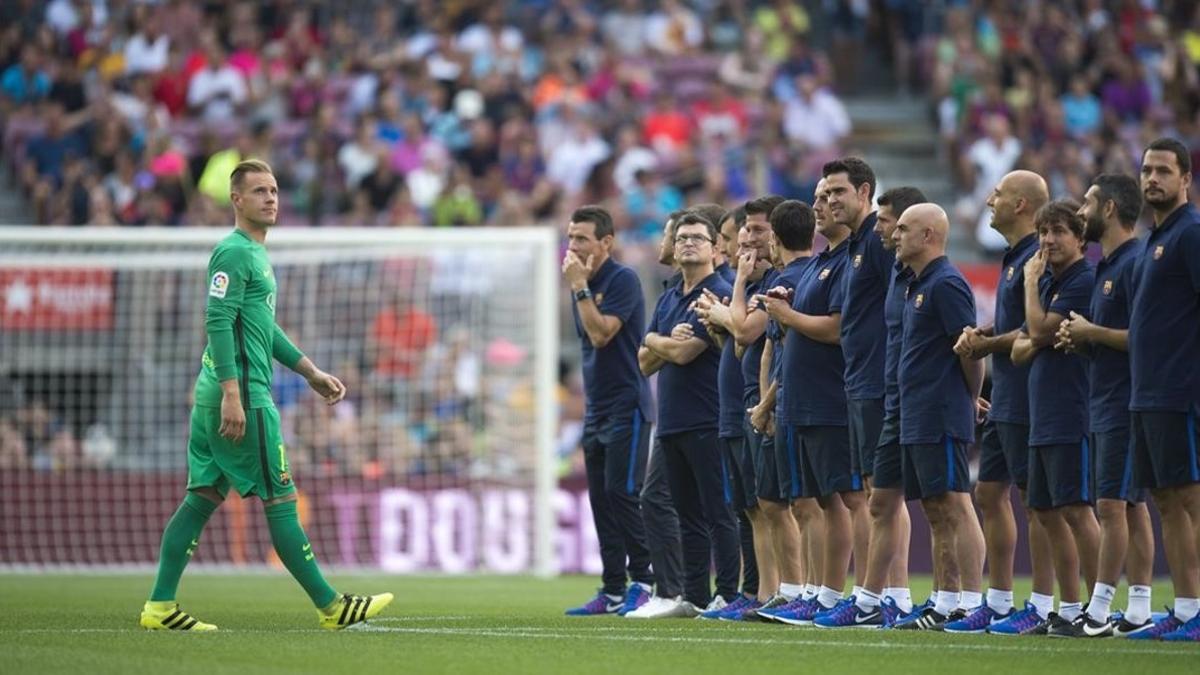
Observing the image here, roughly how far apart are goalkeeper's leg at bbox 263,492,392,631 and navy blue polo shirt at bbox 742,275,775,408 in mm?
2706

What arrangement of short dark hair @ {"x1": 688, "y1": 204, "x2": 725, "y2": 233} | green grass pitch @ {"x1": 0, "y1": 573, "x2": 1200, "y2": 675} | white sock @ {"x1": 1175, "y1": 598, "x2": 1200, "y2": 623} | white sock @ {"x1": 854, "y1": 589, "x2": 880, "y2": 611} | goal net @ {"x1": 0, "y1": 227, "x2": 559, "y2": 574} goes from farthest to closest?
goal net @ {"x1": 0, "y1": 227, "x2": 559, "y2": 574}, short dark hair @ {"x1": 688, "y1": 204, "x2": 725, "y2": 233}, white sock @ {"x1": 854, "y1": 589, "x2": 880, "y2": 611}, white sock @ {"x1": 1175, "y1": 598, "x2": 1200, "y2": 623}, green grass pitch @ {"x1": 0, "y1": 573, "x2": 1200, "y2": 675}

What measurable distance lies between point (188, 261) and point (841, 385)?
10.8m

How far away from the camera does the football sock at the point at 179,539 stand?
1031 centimetres

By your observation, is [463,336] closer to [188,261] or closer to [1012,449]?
[188,261]

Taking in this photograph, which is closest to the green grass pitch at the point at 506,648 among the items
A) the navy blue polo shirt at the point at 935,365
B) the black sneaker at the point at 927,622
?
the black sneaker at the point at 927,622

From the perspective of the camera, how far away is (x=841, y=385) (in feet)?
36.4

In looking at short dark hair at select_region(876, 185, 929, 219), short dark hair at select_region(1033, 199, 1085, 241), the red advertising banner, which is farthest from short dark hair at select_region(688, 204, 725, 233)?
the red advertising banner

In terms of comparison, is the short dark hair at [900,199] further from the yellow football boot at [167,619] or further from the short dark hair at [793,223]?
the yellow football boot at [167,619]

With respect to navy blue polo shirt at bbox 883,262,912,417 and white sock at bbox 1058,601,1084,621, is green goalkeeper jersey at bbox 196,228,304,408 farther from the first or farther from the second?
white sock at bbox 1058,601,1084,621

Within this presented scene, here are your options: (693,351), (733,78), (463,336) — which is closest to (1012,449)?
(693,351)

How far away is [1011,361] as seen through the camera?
34.0 ft

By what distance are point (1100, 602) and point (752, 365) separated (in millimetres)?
2839

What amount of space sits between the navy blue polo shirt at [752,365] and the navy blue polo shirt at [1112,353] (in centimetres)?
238

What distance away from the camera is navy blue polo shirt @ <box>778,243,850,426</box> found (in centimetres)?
1100
